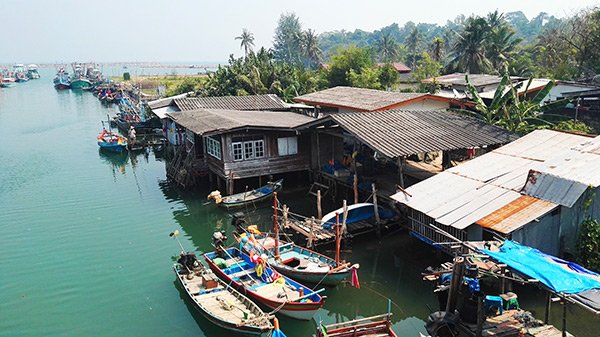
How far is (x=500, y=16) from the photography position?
5378 cm

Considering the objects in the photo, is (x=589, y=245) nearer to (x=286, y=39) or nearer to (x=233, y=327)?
(x=233, y=327)

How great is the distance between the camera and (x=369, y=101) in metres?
30.1

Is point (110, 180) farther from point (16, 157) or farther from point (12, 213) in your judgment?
point (16, 157)

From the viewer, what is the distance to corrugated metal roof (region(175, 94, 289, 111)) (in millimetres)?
34719

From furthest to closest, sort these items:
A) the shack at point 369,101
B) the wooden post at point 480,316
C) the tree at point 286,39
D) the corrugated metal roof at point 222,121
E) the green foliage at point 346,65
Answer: the tree at point 286,39
the green foliage at point 346,65
the shack at point 369,101
the corrugated metal roof at point 222,121
the wooden post at point 480,316

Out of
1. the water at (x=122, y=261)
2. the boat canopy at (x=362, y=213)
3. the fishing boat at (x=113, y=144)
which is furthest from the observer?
the fishing boat at (x=113, y=144)

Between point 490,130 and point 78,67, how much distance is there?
126914 millimetres

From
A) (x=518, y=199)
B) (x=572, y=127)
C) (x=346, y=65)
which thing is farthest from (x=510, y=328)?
(x=346, y=65)

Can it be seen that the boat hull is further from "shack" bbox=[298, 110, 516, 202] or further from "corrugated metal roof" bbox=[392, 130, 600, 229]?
"shack" bbox=[298, 110, 516, 202]

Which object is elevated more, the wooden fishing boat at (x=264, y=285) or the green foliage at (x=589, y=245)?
the green foliage at (x=589, y=245)

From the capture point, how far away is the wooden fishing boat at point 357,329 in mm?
11289

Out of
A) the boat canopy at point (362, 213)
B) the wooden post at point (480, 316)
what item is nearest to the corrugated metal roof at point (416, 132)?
the boat canopy at point (362, 213)

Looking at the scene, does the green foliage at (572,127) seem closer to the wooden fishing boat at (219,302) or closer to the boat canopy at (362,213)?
the boat canopy at (362,213)

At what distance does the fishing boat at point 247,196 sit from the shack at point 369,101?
7.60m
